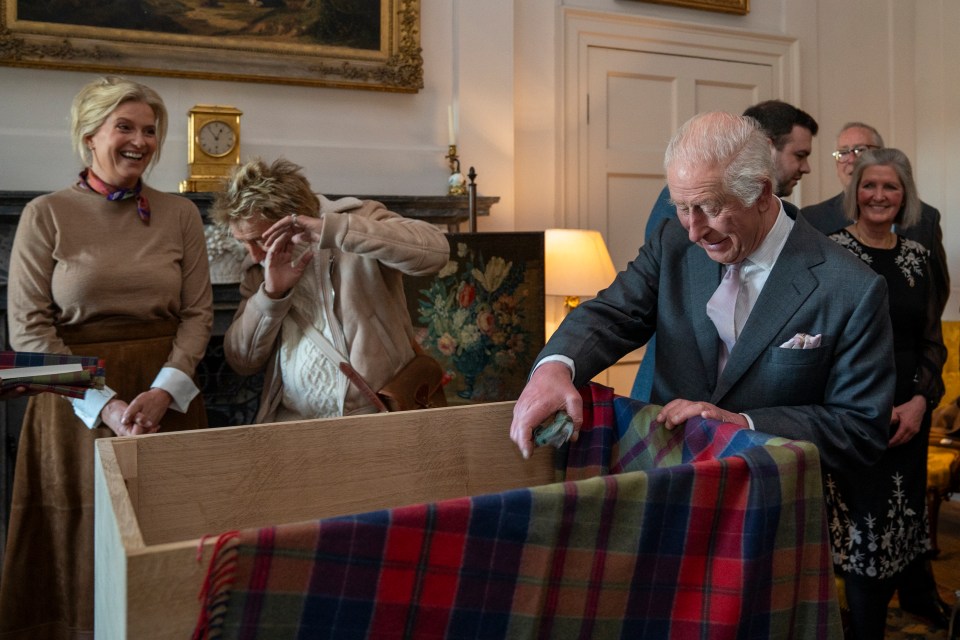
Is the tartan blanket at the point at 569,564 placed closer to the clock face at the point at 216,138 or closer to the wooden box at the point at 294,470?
the wooden box at the point at 294,470

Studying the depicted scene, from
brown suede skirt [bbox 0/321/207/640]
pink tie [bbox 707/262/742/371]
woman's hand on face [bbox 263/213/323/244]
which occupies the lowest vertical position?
brown suede skirt [bbox 0/321/207/640]

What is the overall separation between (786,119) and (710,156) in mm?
1606

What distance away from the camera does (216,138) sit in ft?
11.2

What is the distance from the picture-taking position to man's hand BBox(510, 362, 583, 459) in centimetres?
129

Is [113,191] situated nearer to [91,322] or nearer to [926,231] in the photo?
[91,322]

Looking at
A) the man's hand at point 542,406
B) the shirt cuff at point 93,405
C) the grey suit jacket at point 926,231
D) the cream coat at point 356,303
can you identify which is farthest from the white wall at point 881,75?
the man's hand at point 542,406

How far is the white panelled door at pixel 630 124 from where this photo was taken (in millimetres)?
4402

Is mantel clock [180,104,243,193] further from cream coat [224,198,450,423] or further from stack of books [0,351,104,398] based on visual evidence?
stack of books [0,351,104,398]

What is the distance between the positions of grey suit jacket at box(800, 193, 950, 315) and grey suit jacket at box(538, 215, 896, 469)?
1.33 m

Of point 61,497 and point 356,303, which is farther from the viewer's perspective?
point 61,497

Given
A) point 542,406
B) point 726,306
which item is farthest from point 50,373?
point 726,306

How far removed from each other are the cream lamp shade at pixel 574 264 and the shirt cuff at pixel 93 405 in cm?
201

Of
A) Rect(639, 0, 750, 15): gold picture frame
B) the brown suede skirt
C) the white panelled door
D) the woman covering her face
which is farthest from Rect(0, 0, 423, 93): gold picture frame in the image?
the brown suede skirt

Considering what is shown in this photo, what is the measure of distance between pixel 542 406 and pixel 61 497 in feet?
4.64
